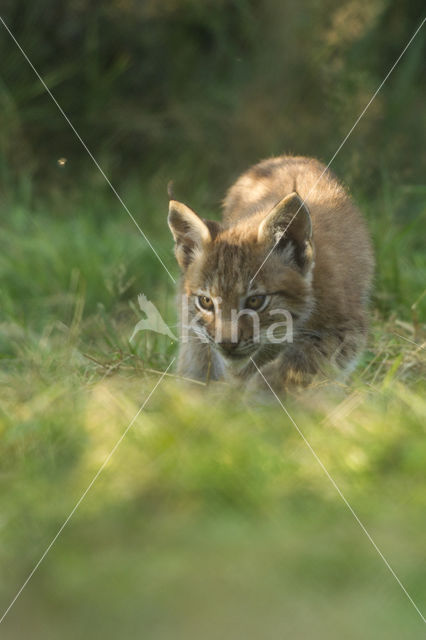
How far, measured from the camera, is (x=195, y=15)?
30.2 feet

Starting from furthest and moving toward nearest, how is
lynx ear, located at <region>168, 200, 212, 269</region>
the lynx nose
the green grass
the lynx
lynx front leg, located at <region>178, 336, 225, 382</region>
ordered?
lynx front leg, located at <region>178, 336, 225, 382</region> → lynx ear, located at <region>168, 200, 212, 269</region> → the lynx → the lynx nose → the green grass

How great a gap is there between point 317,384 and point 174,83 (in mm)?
6196

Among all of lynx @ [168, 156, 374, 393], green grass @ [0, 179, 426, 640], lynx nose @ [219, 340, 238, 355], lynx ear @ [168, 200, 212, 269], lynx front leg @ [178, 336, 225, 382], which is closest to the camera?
green grass @ [0, 179, 426, 640]

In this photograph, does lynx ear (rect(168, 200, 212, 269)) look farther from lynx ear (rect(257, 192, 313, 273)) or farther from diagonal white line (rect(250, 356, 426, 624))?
diagonal white line (rect(250, 356, 426, 624))

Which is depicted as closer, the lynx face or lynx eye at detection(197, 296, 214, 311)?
the lynx face

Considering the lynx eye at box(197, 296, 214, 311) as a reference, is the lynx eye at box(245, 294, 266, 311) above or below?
above

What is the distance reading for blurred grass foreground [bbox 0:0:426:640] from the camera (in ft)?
8.18

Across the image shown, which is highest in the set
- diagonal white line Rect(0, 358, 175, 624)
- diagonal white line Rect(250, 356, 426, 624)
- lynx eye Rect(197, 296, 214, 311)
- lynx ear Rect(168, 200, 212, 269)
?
lynx ear Rect(168, 200, 212, 269)

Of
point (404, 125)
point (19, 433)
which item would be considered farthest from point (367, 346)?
point (404, 125)

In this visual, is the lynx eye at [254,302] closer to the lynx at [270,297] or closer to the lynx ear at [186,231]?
the lynx at [270,297]

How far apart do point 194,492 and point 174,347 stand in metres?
1.80

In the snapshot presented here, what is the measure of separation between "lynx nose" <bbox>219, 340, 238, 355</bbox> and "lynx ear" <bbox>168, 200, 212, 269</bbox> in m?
0.55

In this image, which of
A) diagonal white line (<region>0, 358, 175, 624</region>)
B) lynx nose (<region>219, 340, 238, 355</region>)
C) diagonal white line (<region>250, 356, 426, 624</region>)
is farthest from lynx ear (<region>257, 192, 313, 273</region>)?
diagonal white line (<region>0, 358, 175, 624</region>)

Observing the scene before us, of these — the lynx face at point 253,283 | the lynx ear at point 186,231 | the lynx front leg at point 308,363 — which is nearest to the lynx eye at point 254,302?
the lynx face at point 253,283
